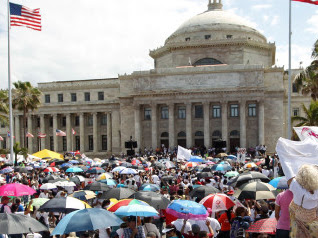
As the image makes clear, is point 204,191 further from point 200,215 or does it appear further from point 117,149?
point 117,149

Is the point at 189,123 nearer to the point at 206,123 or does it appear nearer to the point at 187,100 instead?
the point at 206,123

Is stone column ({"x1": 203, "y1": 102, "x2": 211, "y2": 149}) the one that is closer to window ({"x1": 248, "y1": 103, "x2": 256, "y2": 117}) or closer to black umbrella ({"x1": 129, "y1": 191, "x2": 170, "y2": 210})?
window ({"x1": 248, "y1": 103, "x2": 256, "y2": 117})

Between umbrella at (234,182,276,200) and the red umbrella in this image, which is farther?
umbrella at (234,182,276,200)

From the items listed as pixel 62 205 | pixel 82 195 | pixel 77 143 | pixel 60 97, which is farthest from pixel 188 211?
pixel 60 97

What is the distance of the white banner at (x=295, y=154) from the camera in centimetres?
753

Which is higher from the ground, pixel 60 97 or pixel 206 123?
pixel 60 97

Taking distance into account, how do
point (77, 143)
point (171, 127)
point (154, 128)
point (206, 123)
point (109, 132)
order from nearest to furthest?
1. point (206, 123)
2. point (171, 127)
3. point (154, 128)
4. point (109, 132)
5. point (77, 143)

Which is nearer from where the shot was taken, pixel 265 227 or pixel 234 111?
pixel 265 227

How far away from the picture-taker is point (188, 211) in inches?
384

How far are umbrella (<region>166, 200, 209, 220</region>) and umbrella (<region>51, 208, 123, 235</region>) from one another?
1.41 meters

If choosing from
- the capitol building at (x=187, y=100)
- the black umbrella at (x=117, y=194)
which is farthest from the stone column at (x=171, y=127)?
the black umbrella at (x=117, y=194)

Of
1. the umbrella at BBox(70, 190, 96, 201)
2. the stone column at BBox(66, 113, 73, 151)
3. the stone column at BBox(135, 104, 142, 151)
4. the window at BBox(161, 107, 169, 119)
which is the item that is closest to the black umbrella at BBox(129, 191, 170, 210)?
the umbrella at BBox(70, 190, 96, 201)

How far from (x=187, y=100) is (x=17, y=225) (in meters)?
50.2

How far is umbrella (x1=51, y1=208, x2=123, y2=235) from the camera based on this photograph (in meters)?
8.71
